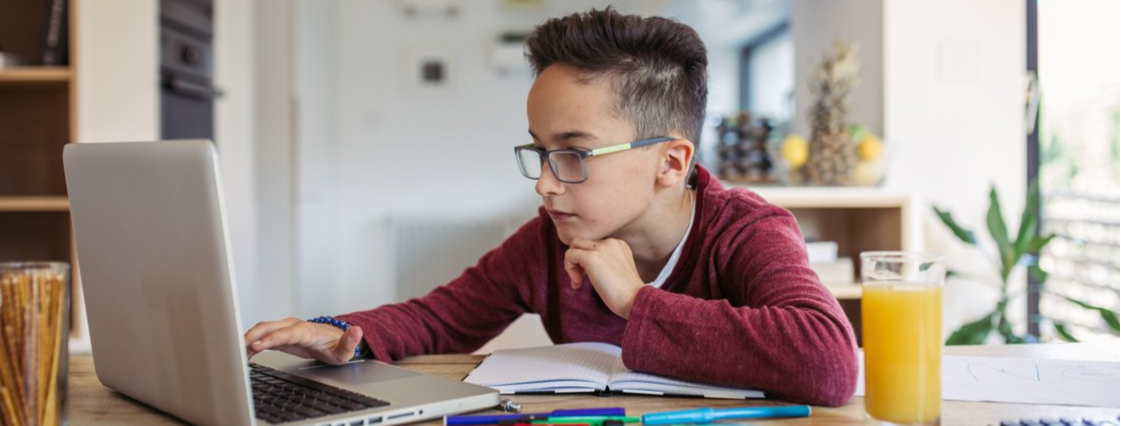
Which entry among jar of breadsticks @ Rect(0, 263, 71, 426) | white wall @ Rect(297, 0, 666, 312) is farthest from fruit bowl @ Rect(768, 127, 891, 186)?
white wall @ Rect(297, 0, 666, 312)

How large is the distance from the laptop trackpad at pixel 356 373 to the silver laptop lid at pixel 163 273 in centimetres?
18

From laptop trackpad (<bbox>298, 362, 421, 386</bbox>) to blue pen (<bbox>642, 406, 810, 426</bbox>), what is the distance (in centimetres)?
30

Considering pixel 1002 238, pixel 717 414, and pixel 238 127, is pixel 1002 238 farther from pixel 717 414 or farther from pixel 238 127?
pixel 238 127

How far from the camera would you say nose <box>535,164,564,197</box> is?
3.79ft

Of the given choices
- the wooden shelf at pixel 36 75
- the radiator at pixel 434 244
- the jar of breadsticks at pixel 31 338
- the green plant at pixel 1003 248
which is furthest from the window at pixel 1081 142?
the radiator at pixel 434 244

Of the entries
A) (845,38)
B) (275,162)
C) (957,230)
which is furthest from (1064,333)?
(275,162)

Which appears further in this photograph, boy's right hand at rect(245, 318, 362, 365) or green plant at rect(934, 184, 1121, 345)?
green plant at rect(934, 184, 1121, 345)

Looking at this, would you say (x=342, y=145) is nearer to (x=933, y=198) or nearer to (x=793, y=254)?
(x=933, y=198)

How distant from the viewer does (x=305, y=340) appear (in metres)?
1.05

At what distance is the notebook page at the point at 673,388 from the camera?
3.10 ft

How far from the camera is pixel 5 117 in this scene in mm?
2646

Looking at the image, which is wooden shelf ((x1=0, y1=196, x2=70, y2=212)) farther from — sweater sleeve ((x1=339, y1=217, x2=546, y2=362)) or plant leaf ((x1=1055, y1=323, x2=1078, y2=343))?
plant leaf ((x1=1055, y1=323, x2=1078, y2=343))

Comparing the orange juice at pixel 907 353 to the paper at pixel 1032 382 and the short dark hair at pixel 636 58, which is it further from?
the short dark hair at pixel 636 58

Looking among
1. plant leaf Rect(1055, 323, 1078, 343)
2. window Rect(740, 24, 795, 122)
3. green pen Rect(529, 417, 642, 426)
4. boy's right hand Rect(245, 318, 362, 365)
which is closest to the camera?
green pen Rect(529, 417, 642, 426)
